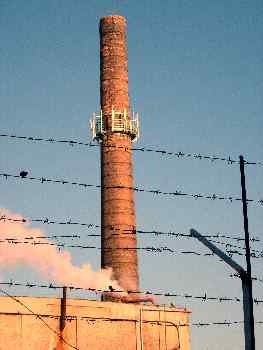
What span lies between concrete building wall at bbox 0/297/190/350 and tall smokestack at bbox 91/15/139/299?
21.6 feet

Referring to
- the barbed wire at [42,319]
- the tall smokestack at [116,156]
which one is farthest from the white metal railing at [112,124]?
the barbed wire at [42,319]

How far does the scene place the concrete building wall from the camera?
2833cm

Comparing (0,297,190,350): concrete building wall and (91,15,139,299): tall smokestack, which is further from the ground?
(91,15,139,299): tall smokestack

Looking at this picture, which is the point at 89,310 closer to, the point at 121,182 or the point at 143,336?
the point at 143,336

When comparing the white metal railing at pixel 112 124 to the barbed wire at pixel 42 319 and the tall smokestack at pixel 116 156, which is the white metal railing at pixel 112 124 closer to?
the tall smokestack at pixel 116 156

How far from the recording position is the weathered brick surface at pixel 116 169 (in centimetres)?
4056

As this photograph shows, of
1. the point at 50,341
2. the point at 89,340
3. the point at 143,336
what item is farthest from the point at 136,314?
the point at 50,341

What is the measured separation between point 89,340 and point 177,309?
243 inches

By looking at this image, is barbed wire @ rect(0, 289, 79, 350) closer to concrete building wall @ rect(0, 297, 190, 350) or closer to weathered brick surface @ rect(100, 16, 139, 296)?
concrete building wall @ rect(0, 297, 190, 350)

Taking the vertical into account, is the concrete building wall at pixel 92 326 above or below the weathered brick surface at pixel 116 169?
below

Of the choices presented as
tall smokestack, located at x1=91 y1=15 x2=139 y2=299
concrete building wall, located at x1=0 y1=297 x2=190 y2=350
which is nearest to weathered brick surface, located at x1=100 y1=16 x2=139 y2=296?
tall smokestack, located at x1=91 y1=15 x2=139 y2=299

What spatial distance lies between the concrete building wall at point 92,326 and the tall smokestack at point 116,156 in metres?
6.60

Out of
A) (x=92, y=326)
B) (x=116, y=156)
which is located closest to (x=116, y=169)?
(x=116, y=156)

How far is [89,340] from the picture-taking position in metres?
30.7
